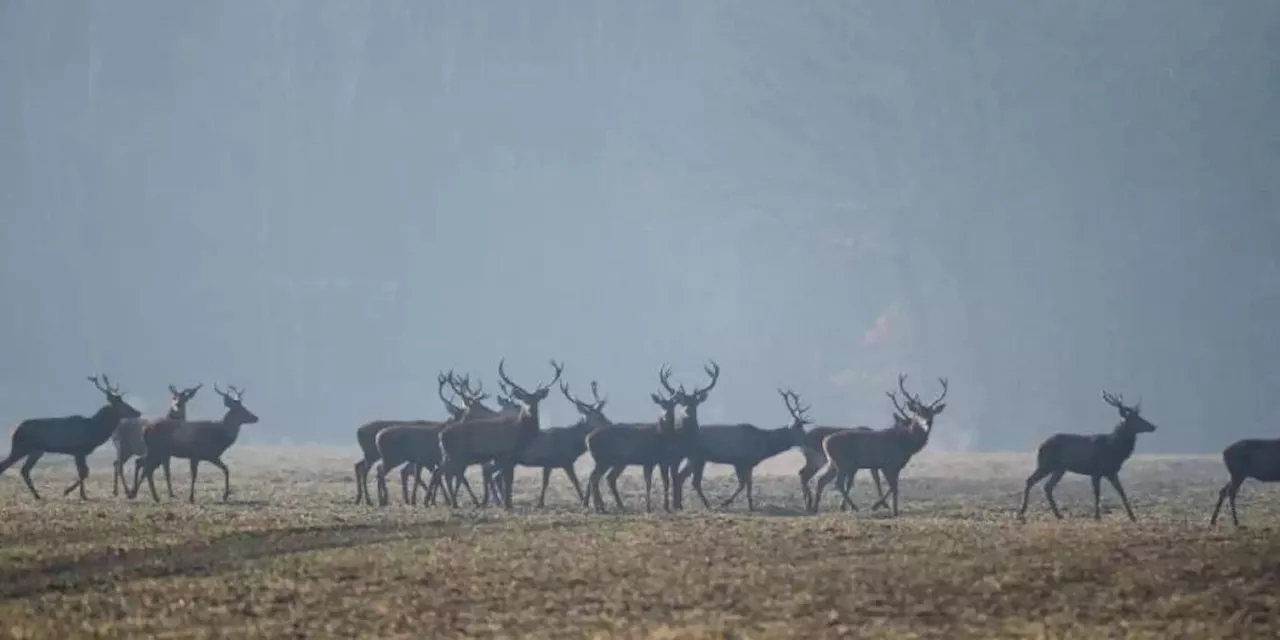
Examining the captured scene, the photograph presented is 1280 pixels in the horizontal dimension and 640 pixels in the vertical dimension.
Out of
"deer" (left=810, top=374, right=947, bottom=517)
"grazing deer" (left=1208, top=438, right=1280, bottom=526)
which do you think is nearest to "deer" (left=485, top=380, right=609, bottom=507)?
"deer" (left=810, top=374, right=947, bottom=517)

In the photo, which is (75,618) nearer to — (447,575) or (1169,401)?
(447,575)

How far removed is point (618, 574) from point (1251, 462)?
663 inches

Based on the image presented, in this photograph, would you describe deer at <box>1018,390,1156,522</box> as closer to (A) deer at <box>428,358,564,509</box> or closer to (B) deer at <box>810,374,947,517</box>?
(B) deer at <box>810,374,947,517</box>

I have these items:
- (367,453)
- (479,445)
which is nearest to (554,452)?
(479,445)

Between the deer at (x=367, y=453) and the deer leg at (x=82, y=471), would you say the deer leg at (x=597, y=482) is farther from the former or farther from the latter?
the deer leg at (x=82, y=471)

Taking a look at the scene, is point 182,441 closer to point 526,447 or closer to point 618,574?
point 526,447

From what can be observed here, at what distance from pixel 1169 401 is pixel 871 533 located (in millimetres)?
145628

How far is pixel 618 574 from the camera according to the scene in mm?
24406

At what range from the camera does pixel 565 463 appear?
1668 inches

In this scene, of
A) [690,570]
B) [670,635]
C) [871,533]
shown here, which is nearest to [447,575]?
[690,570]

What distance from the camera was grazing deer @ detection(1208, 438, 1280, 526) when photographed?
33438mm

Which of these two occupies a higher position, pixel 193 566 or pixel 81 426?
pixel 81 426

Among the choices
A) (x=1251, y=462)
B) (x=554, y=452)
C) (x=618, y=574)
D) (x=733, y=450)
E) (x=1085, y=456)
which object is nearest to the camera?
(x=618, y=574)

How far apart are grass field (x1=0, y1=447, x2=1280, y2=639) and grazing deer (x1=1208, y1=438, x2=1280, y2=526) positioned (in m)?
1.17
